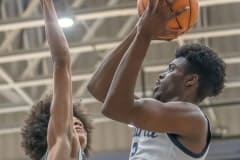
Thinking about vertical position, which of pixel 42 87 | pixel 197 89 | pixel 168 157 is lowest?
pixel 42 87

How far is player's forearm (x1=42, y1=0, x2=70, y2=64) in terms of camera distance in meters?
2.23

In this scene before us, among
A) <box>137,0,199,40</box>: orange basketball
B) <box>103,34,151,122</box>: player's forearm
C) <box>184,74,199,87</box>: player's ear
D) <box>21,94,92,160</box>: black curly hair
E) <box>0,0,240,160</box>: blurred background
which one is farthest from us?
<box>0,0,240,160</box>: blurred background

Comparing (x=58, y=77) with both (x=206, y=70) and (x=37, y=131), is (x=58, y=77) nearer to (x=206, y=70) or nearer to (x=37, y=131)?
(x=37, y=131)

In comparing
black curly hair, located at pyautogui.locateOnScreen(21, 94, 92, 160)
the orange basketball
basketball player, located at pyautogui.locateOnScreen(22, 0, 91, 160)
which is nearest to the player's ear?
the orange basketball

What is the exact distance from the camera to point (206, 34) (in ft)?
26.7

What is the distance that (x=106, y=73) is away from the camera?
2.29m

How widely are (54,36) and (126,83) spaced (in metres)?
0.40

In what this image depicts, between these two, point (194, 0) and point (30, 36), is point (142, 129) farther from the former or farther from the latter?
point (30, 36)

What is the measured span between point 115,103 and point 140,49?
0.61ft

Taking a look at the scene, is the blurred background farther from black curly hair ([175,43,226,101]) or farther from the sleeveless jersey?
Answer: the sleeveless jersey

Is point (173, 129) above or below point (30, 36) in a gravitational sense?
above

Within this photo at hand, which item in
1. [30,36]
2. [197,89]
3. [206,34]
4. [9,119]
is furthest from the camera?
[9,119]

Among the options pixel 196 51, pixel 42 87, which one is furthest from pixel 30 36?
pixel 196 51

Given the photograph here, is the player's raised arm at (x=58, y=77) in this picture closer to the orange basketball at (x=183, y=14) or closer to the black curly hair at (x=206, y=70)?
the orange basketball at (x=183, y=14)
